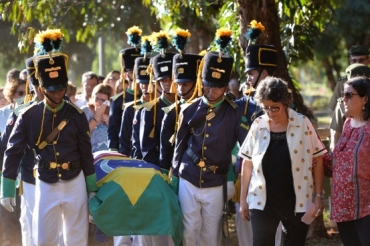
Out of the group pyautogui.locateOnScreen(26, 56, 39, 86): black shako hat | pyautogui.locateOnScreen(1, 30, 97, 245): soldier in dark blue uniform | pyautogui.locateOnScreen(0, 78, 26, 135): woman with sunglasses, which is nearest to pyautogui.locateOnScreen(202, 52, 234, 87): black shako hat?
pyautogui.locateOnScreen(1, 30, 97, 245): soldier in dark blue uniform

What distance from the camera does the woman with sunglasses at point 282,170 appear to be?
7.77 metres

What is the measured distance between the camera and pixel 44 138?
8602 mm

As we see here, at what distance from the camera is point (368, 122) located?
25.1 ft

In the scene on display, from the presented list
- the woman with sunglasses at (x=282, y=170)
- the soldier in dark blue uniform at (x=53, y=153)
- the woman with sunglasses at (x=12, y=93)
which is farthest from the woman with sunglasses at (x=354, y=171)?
the woman with sunglasses at (x=12, y=93)

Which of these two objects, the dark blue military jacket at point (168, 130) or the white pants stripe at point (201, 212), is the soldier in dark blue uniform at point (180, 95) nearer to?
the dark blue military jacket at point (168, 130)

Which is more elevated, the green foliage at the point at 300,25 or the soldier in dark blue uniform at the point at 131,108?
the green foliage at the point at 300,25

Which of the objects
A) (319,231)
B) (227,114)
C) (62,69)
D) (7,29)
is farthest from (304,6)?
(7,29)

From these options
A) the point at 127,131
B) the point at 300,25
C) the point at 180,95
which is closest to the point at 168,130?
the point at 180,95

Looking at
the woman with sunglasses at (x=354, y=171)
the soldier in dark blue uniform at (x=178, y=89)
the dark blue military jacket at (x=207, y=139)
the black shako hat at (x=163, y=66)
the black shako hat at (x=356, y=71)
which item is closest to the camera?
the woman with sunglasses at (x=354, y=171)

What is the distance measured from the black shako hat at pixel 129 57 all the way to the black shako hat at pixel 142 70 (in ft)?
1.73

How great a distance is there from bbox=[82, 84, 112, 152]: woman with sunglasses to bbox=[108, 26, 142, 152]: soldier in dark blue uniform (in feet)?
1.77

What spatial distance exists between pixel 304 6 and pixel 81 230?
17.0ft

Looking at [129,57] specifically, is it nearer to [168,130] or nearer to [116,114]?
[116,114]

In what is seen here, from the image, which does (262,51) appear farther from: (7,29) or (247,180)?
(7,29)
